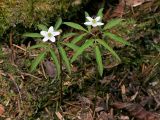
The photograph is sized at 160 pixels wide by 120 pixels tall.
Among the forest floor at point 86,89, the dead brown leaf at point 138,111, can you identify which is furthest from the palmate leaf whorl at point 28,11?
the dead brown leaf at point 138,111

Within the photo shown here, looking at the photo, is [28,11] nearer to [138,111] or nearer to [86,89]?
[86,89]

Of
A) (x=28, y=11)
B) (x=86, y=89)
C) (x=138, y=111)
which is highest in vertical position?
(x=28, y=11)

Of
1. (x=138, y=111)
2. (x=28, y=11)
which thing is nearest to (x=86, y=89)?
(x=138, y=111)

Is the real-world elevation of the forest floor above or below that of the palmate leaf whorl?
below

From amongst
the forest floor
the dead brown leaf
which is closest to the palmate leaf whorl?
the forest floor

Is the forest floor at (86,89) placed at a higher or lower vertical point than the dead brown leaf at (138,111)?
higher

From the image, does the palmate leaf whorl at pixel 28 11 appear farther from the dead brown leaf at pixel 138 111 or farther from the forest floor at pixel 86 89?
the dead brown leaf at pixel 138 111

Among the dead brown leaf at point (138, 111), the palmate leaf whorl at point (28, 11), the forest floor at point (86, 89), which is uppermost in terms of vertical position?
the palmate leaf whorl at point (28, 11)

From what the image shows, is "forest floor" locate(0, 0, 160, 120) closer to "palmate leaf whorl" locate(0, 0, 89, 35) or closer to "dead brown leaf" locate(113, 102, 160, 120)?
"dead brown leaf" locate(113, 102, 160, 120)

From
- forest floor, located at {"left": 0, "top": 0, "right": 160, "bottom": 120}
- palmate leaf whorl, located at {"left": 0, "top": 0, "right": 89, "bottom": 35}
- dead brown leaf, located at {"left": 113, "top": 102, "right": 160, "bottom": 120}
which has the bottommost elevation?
dead brown leaf, located at {"left": 113, "top": 102, "right": 160, "bottom": 120}

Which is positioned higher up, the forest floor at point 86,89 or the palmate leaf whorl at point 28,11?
the palmate leaf whorl at point 28,11

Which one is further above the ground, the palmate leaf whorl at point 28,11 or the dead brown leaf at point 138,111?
the palmate leaf whorl at point 28,11

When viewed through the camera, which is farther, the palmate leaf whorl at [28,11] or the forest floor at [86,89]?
the palmate leaf whorl at [28,11]

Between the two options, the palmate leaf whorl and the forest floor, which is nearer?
the forest floor
